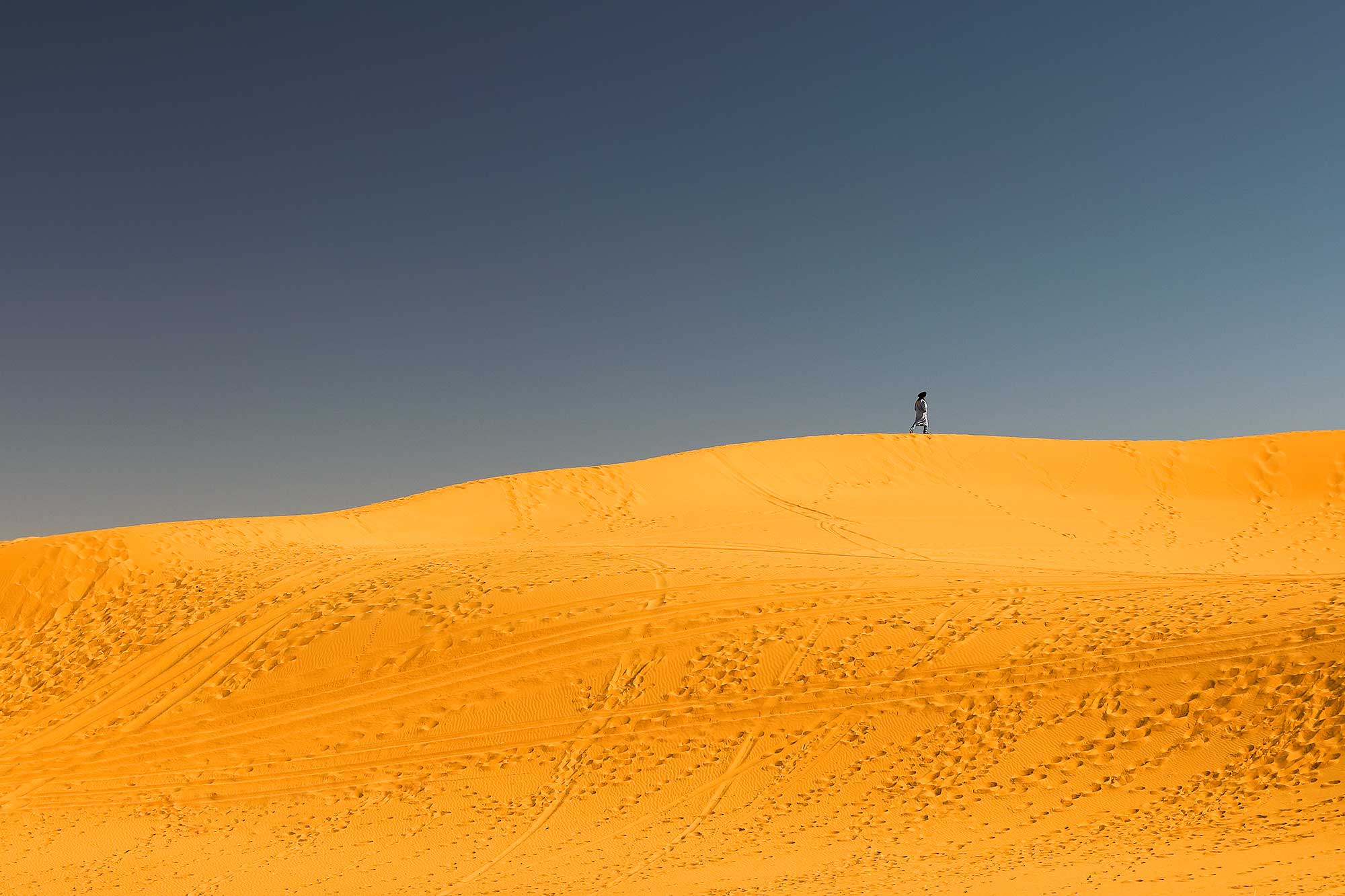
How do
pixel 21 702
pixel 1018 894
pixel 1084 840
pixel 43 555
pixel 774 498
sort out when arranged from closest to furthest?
pixel 1018 894 → pixel 1084 840 → pixel 21 702 → pixel 43 555 → pixel 774 498

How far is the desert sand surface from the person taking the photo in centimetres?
905

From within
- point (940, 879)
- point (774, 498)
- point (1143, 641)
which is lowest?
point (940, 879)

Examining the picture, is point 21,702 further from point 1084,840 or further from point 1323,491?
point 1323,491

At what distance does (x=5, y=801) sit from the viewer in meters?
12.3

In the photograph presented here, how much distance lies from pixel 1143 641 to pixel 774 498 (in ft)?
53.5

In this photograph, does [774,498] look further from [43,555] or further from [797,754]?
[43,555]

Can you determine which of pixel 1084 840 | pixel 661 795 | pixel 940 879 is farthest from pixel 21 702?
pixel 1084 840

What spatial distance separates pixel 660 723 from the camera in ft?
40.0

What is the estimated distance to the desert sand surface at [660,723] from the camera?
9055mm

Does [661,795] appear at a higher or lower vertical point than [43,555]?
lower

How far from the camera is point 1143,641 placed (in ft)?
38.4

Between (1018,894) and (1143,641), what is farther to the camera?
(1143,641)

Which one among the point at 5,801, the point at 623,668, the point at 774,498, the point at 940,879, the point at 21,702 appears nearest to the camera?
the point at 940,879

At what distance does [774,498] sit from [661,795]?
1724 cm
